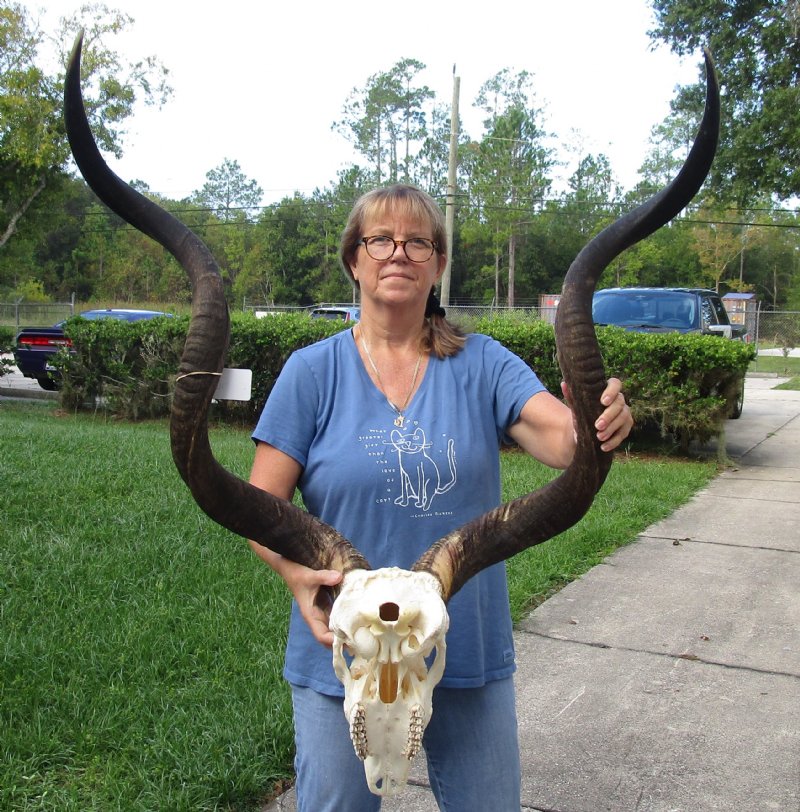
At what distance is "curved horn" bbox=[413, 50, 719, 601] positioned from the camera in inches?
79.1

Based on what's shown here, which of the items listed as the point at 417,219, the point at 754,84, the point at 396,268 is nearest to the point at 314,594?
the point at 396,268

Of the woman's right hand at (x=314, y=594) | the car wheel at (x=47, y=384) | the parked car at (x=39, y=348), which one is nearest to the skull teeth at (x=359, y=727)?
the woman's right hand at (x=314, y=594)

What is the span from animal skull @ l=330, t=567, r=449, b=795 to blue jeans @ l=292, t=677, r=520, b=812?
12.2 inches

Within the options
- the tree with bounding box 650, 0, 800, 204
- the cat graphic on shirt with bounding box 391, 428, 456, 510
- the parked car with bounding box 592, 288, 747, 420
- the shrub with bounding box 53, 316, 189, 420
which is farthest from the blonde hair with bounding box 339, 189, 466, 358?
Result: the tree with bounding box 650, 0, 800, 204

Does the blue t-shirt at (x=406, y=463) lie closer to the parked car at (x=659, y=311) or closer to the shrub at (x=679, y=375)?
the shrub at (x=679, y=375)

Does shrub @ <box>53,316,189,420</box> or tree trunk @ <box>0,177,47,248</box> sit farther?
tree trunk @ <box>0,177,47,248</box>

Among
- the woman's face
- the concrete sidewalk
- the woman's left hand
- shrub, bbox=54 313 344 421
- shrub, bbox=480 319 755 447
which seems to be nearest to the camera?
the woman's left hand

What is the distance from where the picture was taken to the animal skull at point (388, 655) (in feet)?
6.19

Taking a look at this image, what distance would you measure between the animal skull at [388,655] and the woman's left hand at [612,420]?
1.65 feet

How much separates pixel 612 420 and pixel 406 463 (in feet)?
1.95

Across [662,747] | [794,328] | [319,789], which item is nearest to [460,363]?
[319,789]

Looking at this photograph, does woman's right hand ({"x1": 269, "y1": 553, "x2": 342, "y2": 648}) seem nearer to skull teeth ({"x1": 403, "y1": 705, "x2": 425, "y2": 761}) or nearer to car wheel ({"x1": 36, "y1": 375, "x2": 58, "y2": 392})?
skull teeth ({"x1": 403, "y1": 705, "x2": 425, "y2": 761})

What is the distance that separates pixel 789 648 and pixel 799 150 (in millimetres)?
12524

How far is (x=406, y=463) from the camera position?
2355mm
